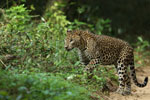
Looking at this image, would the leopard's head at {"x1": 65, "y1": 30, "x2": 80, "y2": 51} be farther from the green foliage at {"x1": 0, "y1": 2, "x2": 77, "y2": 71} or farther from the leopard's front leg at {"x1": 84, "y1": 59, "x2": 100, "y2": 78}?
the leopard's front leg at {"x1": 84, "y1": 59, "x2": 100, "y2": 78}

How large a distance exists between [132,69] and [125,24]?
33.6 ft

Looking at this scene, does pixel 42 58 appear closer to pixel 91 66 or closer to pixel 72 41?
pixel 72 41

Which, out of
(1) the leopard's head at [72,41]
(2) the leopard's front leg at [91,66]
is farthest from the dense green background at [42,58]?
(1) the leopard's head at [72,41]

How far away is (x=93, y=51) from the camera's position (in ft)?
29.2

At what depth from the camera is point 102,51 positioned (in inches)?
358

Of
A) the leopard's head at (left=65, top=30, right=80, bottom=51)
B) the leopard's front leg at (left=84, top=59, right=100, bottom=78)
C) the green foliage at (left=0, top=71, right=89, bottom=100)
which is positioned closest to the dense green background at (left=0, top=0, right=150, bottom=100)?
the green foliage at (left=0, top=71, right=89, bottom=100)

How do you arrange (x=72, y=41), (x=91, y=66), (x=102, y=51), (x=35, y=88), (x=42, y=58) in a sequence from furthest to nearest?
(x=102, y=51) → (x=72, y=41) → (x=91, y=66) → (x=42, y=58) → (x=35, y=88)

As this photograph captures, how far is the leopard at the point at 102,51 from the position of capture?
889 cm

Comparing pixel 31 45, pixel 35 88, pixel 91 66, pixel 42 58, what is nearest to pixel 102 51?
pixel 91 66

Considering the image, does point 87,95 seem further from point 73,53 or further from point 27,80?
point 73,53

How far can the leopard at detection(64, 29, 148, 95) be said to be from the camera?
889 cm

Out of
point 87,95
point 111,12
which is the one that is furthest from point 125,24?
point 87,95

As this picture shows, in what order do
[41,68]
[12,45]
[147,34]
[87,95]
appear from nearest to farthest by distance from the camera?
[87,95]
[41,68]
[12,45]
[147,34]

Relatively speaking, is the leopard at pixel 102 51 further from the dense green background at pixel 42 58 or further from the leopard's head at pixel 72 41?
the dense green background at pixel 42 58
